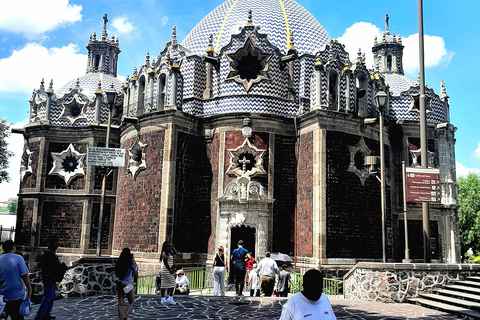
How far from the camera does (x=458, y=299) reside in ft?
37.4

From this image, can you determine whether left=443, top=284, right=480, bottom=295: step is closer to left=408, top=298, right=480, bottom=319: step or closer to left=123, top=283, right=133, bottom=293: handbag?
left=408, top=298, right=480, bottom=319: step

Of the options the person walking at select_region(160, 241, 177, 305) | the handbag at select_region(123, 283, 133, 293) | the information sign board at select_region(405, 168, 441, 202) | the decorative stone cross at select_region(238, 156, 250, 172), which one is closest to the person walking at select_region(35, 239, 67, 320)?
the handbag at select_region(123, 283, 133, 293)

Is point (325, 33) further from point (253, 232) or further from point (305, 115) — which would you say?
point (253, 232)

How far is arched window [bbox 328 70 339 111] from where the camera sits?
21.3 m

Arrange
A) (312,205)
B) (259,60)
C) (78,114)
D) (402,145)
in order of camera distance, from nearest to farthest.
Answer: (312,205) → (259,60) → (402,145) → (78,114)

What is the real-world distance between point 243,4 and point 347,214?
557 inches

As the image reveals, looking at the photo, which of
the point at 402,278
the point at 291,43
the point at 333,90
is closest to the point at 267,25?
the point at 291,43

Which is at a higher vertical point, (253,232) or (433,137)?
(433,137)

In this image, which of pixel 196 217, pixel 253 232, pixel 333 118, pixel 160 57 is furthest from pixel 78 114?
pixel 333 118

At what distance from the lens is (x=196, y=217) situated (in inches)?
832

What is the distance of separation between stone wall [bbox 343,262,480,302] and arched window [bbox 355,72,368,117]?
1083 cm

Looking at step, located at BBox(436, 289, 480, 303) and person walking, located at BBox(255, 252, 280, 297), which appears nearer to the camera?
step, located at BBox(436, 289, 480, 303)

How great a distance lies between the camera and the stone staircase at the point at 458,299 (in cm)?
1031

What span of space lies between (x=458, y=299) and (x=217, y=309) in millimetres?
6149
